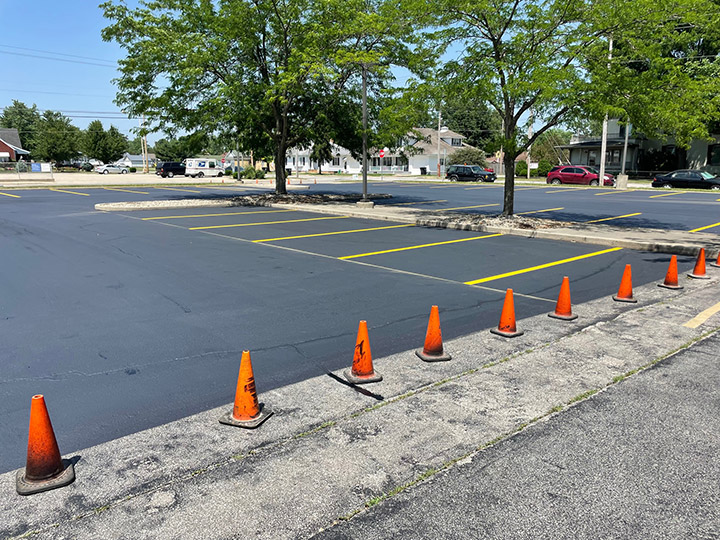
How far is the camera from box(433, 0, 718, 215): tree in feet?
42.9

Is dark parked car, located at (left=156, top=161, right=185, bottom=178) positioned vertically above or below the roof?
below

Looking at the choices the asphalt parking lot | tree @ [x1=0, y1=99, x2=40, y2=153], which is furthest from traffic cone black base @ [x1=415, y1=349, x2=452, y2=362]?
tree @ [x1=0, y1=99, x2=40, y2=153]

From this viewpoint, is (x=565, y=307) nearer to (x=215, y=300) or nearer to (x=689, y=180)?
(x=215, y=300)

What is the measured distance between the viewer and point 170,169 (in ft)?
180

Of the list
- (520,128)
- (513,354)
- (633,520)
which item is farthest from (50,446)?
(520,128)

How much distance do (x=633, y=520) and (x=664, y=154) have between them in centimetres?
5605

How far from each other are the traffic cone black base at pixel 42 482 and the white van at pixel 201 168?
179 ft

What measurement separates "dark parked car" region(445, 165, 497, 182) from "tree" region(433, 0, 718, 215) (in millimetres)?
33868

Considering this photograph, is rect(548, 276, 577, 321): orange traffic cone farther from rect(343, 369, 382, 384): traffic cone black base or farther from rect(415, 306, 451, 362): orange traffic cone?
rect(343, 369, 382, 384): traffic cone black base

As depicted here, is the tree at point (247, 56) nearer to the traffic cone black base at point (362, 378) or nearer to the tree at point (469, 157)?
the traffic cone black base at point (362, 378)

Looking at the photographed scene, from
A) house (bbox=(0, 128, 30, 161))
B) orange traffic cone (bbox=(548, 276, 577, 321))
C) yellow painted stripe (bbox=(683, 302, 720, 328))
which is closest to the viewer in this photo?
yellow painted stripe (bbox=(683, 302, 720, 328))

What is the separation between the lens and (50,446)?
3430mm

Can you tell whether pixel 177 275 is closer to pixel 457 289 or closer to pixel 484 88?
pixel 457 289

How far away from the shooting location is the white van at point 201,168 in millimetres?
54969
